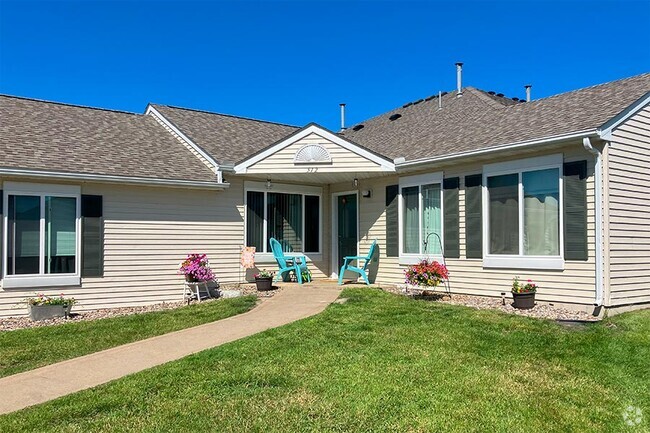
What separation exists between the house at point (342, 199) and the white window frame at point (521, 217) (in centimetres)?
2

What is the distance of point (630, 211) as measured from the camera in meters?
8.77

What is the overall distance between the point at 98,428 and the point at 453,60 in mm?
14438

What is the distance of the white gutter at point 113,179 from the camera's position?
30.9 ft

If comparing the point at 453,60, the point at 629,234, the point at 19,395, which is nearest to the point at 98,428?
the point at 19,395

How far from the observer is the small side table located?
11.1 metres

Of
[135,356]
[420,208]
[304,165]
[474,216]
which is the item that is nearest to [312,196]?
[304,165]

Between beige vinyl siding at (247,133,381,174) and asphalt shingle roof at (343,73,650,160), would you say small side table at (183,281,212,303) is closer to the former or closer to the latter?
beige vinyl siding at (247,133,381,174)

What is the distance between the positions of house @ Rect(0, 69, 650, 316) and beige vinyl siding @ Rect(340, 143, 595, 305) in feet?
0.09

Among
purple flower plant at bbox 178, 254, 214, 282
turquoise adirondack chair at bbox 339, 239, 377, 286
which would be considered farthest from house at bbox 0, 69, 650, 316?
purple flower plant at bbox 178, 254, 214, 282

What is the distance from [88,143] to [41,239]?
2.70 m

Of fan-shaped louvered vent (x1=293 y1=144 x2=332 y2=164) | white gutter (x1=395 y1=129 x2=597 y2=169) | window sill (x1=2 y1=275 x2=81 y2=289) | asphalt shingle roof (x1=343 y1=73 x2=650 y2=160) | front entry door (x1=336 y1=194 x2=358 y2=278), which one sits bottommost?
window sill (x1=2 y1=275 x2=81 y2=289)

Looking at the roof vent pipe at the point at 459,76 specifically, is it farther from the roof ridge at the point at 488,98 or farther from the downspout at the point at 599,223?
Result: the downspout at the point at 599,223

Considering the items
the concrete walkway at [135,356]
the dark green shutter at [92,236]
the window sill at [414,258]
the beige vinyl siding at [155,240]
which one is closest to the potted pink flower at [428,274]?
the window sill at [414,258]

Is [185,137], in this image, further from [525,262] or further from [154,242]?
[525,262]
